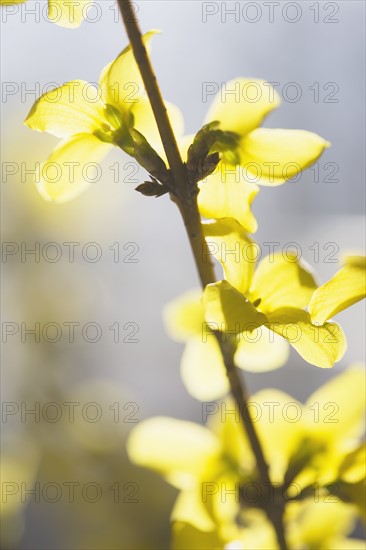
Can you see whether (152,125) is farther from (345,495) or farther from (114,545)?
(114,545)

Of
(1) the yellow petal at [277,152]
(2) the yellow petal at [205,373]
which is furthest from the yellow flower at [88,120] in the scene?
(2) the yellow petal at [205,373]

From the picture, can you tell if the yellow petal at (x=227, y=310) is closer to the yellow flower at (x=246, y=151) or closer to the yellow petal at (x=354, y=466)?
the yellow flower at (x=246, y=151)

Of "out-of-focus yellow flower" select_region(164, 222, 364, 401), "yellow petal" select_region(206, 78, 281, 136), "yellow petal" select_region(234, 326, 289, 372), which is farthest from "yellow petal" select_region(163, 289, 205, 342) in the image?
"yellow petal" select_region(206, 78, 281, 136)

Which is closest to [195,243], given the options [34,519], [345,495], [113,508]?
[345,495]

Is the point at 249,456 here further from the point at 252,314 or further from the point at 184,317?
the point at 252,314

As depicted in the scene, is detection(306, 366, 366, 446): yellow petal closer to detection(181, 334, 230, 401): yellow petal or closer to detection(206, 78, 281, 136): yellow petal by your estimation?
detection(181, 334, 230, 401): yellow petal

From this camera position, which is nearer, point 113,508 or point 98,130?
point 98,130
